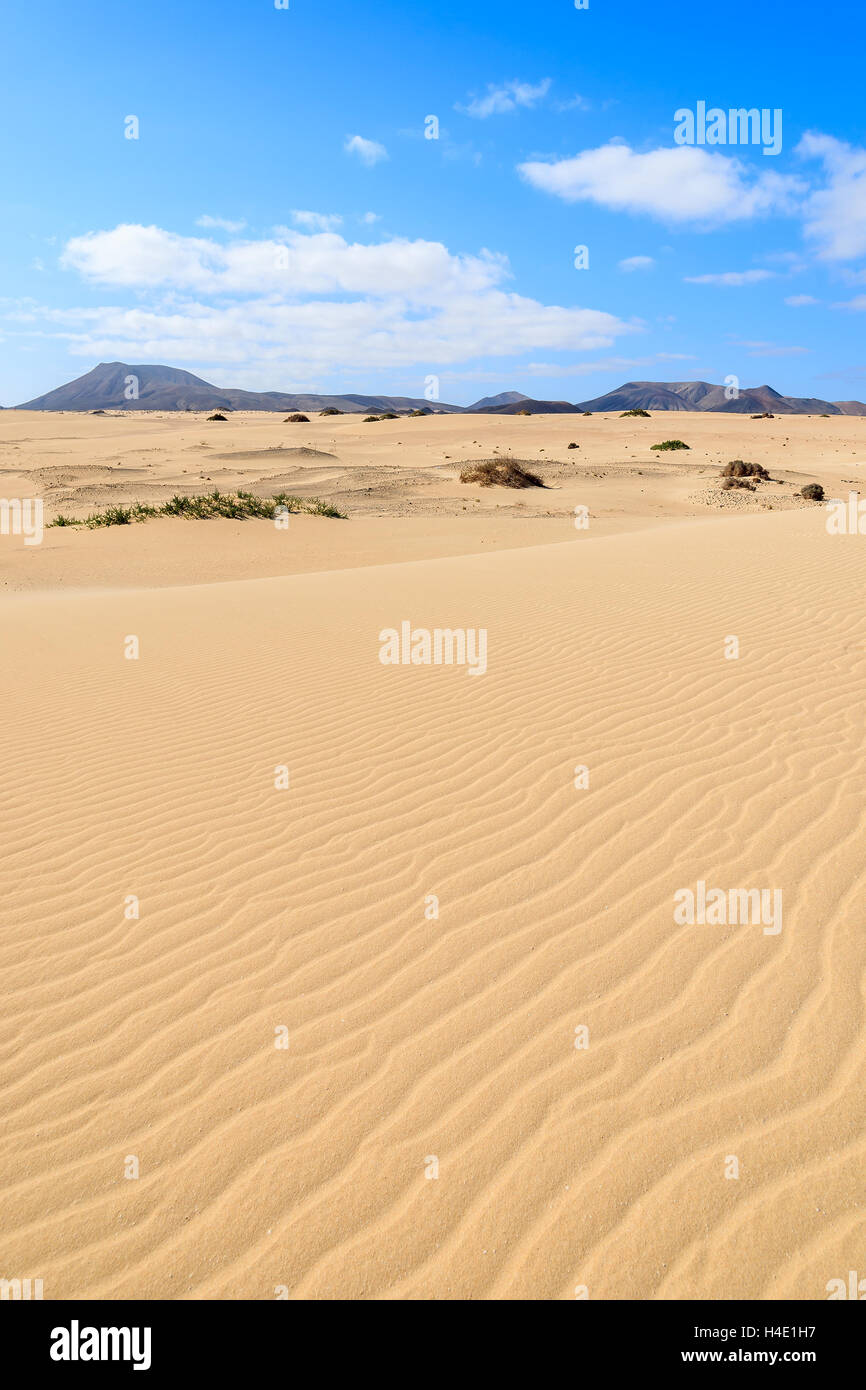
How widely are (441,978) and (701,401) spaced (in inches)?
7085

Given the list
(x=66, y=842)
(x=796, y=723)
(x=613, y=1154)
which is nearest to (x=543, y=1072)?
(x=613, y=1154)

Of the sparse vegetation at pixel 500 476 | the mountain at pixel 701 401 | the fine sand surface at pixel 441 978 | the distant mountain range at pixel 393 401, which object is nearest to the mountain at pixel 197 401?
the distant mountain range at pixel 393 401

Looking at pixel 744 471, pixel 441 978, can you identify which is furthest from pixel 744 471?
pixel 441 978

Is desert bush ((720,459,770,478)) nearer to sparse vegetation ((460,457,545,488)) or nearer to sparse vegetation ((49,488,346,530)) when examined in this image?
sparse vegetation ((460,457,545,488))

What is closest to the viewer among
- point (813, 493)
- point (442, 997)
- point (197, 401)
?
point (442, 997)

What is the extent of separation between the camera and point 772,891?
3.64m

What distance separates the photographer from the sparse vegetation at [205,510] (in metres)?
20.5

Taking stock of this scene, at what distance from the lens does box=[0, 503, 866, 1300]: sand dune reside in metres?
2.29

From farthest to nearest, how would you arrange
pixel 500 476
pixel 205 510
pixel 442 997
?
pixel 500 476
pixel 205 510
pixel 442 997

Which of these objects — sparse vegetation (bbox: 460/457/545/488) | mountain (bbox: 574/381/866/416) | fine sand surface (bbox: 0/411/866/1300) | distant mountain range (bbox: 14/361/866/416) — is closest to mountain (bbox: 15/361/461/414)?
distant mountain range (bbox: 14/361/866/416)

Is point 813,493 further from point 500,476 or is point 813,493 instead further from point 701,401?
point 701,401

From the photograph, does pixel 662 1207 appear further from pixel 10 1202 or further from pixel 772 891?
pixel 10 1202

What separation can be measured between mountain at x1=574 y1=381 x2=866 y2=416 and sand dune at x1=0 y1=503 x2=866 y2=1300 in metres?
138

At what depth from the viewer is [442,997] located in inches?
124
